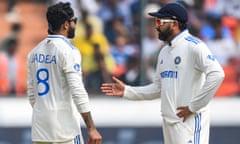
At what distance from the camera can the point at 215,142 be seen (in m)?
12.0

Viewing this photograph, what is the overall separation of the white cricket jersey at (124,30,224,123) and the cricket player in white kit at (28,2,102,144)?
0.76m

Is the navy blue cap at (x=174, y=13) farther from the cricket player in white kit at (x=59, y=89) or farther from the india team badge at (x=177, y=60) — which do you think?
the cricket player in white kit at (x=59, y=89)

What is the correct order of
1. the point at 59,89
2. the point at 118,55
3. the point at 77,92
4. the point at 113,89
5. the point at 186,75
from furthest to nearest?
the point at 118,55
the point at 113,89
the point at 186,75
the point at 59,89
the point at 77,92

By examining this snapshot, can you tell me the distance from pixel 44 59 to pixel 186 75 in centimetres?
118

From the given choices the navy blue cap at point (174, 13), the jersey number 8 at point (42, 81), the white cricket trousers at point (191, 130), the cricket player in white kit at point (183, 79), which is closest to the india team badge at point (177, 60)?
the cricket player in white kit at point (183, 79)

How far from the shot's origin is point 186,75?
24.4 feet

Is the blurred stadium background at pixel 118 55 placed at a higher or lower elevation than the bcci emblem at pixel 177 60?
lower

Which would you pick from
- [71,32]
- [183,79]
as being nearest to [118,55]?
[183,79]

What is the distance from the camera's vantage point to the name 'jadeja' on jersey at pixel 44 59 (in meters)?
7.18

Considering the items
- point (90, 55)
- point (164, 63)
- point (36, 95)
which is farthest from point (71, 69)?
point (90, 55)

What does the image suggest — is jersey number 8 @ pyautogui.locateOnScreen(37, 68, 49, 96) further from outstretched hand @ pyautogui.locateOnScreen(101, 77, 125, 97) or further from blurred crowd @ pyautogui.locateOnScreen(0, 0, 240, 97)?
blurred crowd @ pyautogui.locateOnScreen(0, 0, 240, 97)

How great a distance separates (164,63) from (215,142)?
4.55 meters

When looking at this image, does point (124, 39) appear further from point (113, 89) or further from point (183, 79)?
point (183, 79)

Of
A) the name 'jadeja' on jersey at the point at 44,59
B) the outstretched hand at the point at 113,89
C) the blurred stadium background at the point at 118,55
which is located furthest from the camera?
the blurred stadium background at the point at 118,55
